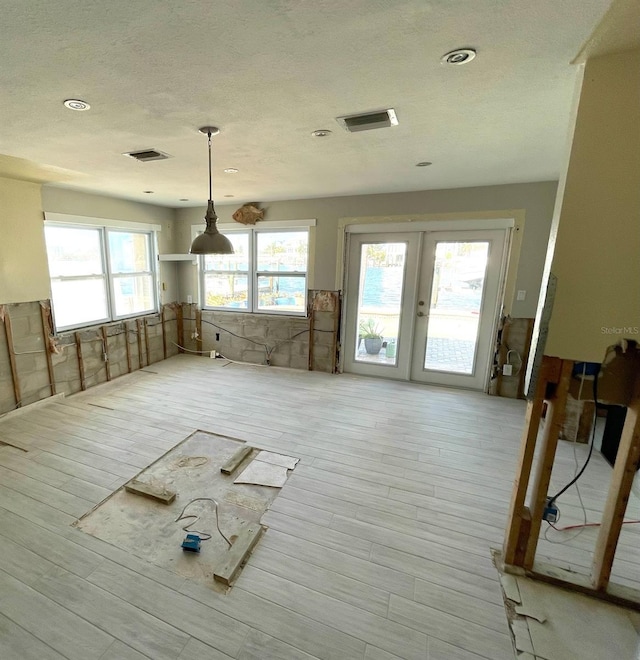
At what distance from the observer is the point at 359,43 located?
128 centimetres

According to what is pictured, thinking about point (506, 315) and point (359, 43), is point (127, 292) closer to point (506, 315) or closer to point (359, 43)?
point (359, 43)

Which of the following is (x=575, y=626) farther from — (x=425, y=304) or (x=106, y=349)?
(x=106, y=349)

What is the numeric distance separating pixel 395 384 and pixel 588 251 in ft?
11.1

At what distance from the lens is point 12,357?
3449 mm

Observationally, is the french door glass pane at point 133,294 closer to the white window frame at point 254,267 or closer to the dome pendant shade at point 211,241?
the white window frame at point 254,267

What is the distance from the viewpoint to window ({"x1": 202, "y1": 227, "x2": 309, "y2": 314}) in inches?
196

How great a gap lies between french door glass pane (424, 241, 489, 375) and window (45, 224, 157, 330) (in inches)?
182

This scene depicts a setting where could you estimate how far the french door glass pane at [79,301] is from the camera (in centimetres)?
398

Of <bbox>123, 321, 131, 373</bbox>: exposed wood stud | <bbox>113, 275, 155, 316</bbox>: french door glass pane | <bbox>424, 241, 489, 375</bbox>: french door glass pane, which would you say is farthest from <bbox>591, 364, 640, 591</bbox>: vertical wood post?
<bbox>113, 275, 155, 316</bbox>: french door glass pane

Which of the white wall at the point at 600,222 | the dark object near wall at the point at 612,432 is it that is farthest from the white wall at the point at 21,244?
the dark object near wall at the point at 612,432

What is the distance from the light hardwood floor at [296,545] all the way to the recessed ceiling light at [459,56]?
259 centimetres

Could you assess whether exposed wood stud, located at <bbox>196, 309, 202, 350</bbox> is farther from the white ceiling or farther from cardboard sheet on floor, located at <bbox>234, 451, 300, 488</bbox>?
cardboard sheet on floor, located at <bbox>234, 451, 300, 488</bbox>

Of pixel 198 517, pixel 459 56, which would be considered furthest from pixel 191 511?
pixel 459 56

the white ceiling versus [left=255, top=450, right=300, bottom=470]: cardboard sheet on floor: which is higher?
the white ceiling
